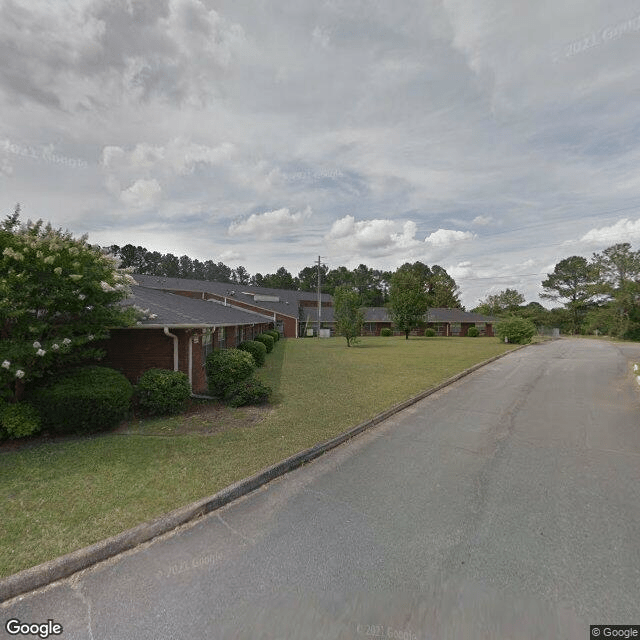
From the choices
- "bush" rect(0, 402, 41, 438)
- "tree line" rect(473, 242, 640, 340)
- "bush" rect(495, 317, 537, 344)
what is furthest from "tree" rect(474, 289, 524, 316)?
"bush" rect(0, 402, 41, 438)

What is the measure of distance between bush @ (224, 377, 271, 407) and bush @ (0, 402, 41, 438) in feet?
12.3

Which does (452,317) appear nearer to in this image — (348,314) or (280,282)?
(348,314)

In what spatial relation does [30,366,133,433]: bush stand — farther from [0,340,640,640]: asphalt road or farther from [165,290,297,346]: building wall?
[165,290,297,346]: building wall

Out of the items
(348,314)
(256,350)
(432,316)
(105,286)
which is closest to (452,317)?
(432,316)

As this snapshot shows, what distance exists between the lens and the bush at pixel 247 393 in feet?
27.3

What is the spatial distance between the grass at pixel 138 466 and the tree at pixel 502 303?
57944 mm

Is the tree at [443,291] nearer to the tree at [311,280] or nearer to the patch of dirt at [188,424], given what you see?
the tree at [311,280]

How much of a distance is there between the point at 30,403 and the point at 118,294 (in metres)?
2.41

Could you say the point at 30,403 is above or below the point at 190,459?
above

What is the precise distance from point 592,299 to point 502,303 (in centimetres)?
1279

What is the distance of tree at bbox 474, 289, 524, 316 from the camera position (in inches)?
2286

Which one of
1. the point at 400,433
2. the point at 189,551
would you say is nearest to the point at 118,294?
the point at 189,551

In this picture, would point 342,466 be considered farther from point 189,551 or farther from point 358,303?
point 358,303

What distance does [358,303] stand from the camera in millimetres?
29500
